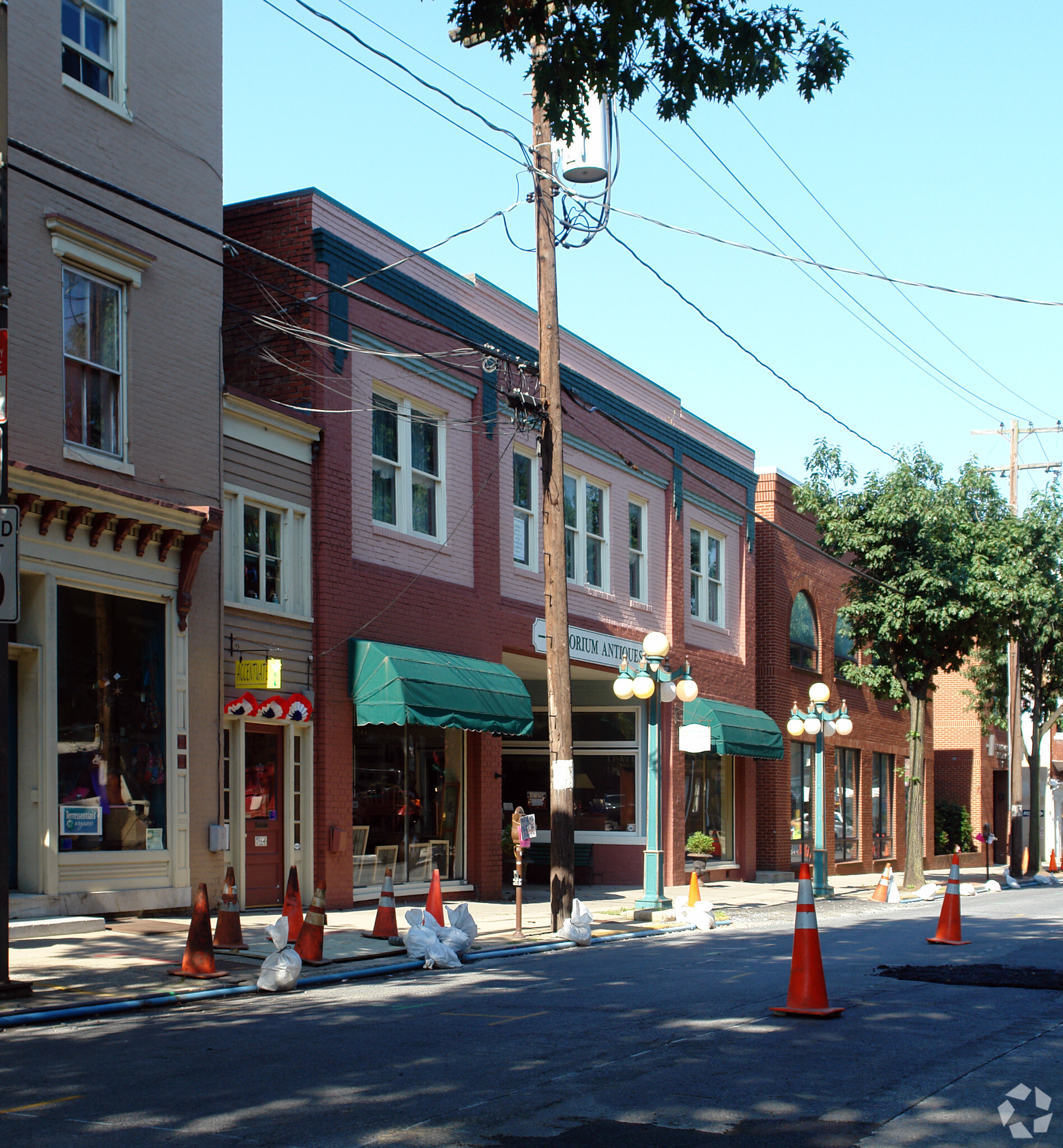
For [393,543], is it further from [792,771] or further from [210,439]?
[792,771]

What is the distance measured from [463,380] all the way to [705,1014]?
42.8ft

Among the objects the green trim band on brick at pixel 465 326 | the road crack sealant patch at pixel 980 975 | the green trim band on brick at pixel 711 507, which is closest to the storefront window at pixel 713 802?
the green trim band on brick at pixel 711 507

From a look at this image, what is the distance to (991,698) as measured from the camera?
127 feet

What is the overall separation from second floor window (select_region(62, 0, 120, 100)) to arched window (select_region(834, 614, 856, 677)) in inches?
932

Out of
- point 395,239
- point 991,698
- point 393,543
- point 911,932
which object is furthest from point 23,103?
point 991,698

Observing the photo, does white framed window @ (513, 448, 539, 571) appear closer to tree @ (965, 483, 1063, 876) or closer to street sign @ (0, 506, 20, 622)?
tree @ (965, 483, 1063, 876)

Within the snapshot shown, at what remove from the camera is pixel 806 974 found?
9227 millimetres

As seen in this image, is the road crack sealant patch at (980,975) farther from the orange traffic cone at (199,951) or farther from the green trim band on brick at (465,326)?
the green trim band on brick at (465,326)

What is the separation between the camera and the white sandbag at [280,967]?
10969 millimetres

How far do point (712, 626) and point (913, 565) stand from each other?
4.24 m

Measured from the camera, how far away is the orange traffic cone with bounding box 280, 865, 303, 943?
12.1 meters

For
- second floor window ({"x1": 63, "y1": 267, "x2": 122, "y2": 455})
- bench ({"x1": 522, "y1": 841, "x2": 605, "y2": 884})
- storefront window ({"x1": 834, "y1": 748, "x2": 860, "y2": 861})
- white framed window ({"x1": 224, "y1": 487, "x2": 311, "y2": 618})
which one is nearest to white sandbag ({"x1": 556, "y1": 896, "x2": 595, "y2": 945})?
white framed window ({"x1": 224, "y1": 487, "x2": 311, "y2": 618})

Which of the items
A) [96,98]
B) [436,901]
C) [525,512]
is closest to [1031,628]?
[525,512]

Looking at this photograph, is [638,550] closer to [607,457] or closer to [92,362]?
[607,457]
